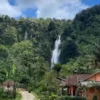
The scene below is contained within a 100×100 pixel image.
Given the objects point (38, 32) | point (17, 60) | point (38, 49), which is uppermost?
point (38, 32)

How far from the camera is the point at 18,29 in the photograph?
104625 millimetres

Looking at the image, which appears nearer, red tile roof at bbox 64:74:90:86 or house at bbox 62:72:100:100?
house at bbox 62:72:100:100

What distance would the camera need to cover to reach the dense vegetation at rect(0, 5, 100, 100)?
58375 millimetres

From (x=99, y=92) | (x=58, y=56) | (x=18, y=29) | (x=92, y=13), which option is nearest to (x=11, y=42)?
(x=18, y=29)

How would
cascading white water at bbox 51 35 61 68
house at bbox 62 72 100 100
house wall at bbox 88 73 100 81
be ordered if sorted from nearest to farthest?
house at bbox 62 72 100 100
house wall at bbox 88 73 100 81
cascading white water at bbox 51 35 61 68

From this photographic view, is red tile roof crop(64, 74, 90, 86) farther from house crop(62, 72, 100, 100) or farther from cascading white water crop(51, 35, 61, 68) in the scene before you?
cascading white water crop(51, 35, 61, 68)

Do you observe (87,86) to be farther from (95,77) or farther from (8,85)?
(8,85)

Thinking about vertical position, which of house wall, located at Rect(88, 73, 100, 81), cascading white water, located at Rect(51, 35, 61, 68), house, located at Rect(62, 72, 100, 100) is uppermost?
cascading white water, located at Rect(51, 35, 61, 68)

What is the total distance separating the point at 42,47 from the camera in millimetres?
90562

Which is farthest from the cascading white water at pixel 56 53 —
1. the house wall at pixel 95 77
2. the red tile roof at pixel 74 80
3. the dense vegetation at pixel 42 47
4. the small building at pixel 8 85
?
the house wall at pixel 95 77

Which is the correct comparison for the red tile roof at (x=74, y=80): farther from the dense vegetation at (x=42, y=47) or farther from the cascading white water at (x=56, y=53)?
the cascading white water at (x=56, y=53)

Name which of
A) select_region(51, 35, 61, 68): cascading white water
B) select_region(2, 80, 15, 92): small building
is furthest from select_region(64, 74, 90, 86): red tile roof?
select_region(51, 35, 61, 68): cascading white water

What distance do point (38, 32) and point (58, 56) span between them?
19.8m

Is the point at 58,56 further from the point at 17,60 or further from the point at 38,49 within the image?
the point at 17,60
